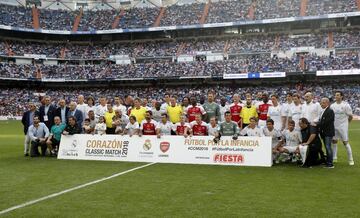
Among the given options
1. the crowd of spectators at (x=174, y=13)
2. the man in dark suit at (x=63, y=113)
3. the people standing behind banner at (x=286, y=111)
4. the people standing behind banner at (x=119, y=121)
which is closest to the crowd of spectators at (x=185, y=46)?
the crowd of spectators at (x=174, y=13)

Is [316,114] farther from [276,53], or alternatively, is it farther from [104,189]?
[276,53]

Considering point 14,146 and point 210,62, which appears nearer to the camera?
point 14,146

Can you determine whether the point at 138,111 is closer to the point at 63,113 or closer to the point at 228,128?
the point at 63,113

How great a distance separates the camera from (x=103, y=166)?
11836mm

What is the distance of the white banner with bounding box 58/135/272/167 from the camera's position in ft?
38.7

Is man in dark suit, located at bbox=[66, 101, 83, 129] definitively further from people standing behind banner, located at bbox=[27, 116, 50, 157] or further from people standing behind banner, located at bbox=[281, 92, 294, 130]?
people standing behind banner, located at bbox=[281, 92, 294, 130]

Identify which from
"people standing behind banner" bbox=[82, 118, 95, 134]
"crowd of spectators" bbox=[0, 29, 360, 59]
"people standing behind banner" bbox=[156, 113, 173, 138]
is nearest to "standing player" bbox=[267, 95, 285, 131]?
"people standing behind banner" bbox=[156, 113, 173, 138]

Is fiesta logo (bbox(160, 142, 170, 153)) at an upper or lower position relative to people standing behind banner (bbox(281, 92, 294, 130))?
lower

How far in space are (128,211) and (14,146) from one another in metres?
12.9

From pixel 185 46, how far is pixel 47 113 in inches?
1791

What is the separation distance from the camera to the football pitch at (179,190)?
6.63 m

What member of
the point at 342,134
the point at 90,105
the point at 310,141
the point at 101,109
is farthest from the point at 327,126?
the point at 90,105

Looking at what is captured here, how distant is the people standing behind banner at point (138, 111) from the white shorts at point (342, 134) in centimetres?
616

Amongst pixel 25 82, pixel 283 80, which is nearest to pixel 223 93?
pixel 283 80
